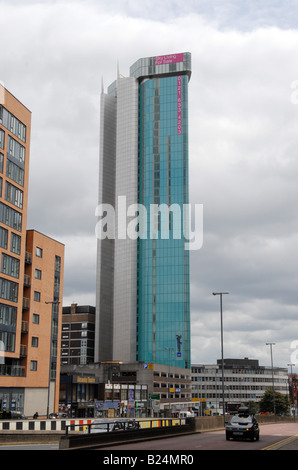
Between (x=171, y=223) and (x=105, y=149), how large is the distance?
37.7m

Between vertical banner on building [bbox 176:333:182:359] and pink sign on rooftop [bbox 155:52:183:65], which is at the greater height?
pink sign on rooftop [bbox 155:52:183:65]

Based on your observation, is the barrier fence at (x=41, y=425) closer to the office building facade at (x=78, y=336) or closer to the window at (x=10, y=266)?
the window at (x=10, y=266)

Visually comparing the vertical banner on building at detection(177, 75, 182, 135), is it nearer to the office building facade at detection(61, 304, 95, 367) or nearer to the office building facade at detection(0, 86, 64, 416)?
the office building facade at detection(61, 304, 95, 367)

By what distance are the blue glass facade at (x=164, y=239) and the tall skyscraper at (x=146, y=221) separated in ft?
0.92

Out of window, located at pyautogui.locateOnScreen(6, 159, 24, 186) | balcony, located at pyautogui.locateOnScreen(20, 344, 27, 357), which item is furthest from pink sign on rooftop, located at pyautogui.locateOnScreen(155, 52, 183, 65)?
balcony, located at pyautogui.locateOnScreen(20, 344, 27, 357)

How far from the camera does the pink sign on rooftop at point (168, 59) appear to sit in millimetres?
173625

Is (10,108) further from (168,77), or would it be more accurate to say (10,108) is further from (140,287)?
(168,77)

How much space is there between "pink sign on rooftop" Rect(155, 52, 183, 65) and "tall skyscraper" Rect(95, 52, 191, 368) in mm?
318

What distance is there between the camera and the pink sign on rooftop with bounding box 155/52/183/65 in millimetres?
173625

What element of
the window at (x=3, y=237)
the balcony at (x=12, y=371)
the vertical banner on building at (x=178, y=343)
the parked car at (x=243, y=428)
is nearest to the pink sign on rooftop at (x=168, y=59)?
the vertical banner on building at (x=178, y=343)

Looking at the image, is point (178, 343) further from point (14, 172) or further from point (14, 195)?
point (14, 172)
